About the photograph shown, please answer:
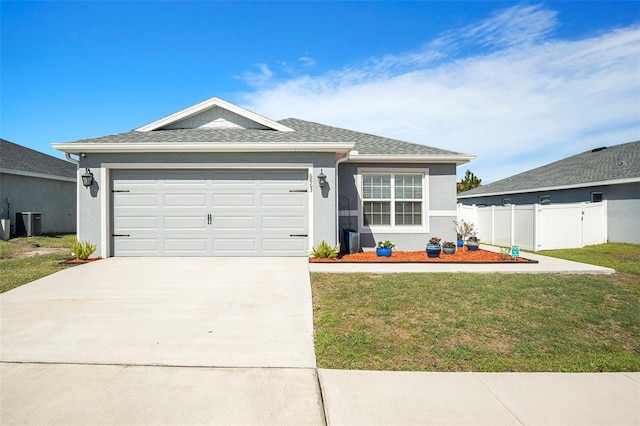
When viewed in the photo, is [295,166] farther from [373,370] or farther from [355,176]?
[373,370]

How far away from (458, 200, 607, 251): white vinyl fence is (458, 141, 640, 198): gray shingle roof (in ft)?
5.69

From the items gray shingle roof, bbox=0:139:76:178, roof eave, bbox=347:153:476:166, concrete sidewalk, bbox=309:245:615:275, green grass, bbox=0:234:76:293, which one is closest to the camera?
green grass, bbox=0:234:76:293

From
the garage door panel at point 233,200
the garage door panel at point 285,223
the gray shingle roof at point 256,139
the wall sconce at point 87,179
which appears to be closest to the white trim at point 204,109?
the gray shingle roof at point 256,139

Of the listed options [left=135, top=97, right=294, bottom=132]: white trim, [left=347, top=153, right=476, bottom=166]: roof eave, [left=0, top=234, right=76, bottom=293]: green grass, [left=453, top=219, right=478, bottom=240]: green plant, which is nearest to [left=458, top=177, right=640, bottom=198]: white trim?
[left=453, top=219, right=478, bottom=240]: green plant

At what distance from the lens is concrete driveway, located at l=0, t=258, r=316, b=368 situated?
13.5 feet

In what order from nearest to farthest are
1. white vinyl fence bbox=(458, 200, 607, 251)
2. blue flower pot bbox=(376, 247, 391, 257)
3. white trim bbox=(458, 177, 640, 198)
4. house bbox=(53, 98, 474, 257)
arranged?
house bbox=(53, 98, 474, 257) → blue flower pot bbox=(376, 247, 391, 257) → white vinyl fence bbox=(458, 200, 607, 251) → white trim bbox=(458, 177, 640, 198)

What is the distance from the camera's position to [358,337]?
4547 millimetres

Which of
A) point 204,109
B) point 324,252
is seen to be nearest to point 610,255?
point 324,252

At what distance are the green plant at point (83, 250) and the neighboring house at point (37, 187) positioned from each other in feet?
33.5

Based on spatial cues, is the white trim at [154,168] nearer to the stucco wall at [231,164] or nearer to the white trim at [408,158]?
the stucco wall at [231,164]

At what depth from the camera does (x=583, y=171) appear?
1806 cm

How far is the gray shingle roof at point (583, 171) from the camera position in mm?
15977

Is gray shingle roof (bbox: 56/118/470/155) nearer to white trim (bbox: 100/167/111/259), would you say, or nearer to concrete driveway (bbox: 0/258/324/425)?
white trim (bbox: 100/167/111/259)

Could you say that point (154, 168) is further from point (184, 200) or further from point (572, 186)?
point (572, 186)
